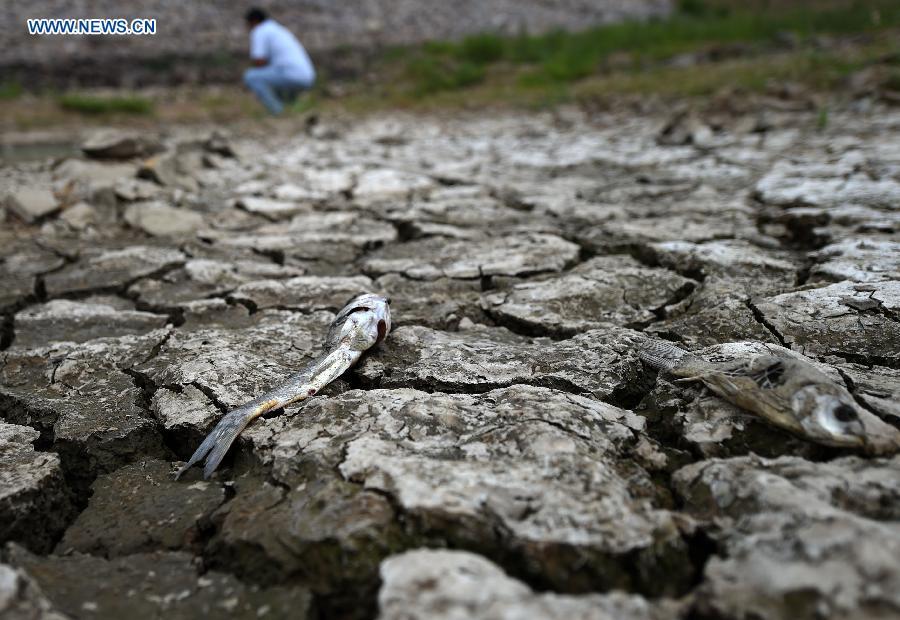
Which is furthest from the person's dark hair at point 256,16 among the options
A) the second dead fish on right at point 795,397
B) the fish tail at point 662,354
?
the second dead fish on right at point 795,397

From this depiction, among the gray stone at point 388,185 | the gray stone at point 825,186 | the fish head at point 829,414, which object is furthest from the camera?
the gray stone at point 388,185

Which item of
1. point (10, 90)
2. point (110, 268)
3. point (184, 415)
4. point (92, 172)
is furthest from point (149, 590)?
point (10, 90)

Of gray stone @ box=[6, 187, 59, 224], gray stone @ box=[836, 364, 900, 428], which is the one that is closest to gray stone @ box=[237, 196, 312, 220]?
gray stone @ box=[6, 187, 59, 224]

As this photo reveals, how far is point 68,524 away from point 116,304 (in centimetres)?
112

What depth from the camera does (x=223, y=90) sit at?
9.26m

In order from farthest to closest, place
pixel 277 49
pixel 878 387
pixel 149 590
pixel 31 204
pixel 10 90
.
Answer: pixel 10 90 < pixel 277 49 < pixel 31 204 < pixel 878 387 < pixel 149 590

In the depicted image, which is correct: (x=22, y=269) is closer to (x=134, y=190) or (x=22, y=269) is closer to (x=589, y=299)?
(x=134, y=190)

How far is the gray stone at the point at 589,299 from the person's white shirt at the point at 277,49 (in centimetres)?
582

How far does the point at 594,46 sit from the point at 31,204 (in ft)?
26.7

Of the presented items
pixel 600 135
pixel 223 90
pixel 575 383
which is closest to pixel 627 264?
pixel 575 383

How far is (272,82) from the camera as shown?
6.94m

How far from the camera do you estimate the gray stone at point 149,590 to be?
2.80 ft

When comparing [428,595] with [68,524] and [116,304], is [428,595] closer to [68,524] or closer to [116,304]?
[68,524]

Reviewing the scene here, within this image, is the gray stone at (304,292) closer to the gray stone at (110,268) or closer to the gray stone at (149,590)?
the gray stone at (110,268)
